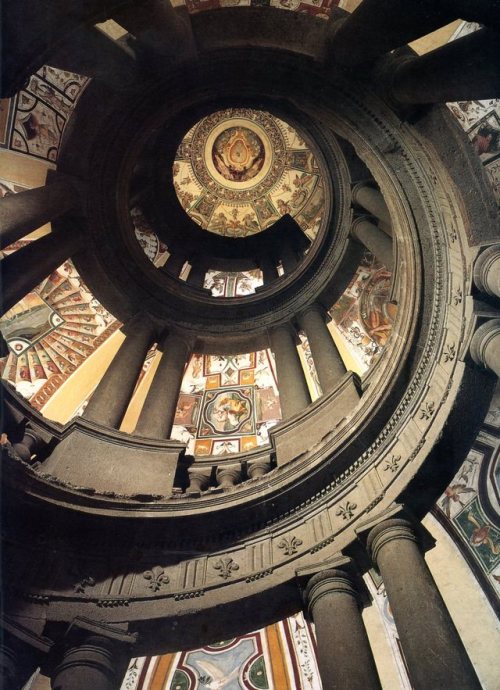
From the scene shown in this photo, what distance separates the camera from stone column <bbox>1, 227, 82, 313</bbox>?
7.31m

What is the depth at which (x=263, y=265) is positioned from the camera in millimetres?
13906

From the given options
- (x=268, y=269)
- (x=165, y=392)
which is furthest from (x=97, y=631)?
(x=268, y=269)

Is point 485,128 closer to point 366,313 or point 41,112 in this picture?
point 366,313

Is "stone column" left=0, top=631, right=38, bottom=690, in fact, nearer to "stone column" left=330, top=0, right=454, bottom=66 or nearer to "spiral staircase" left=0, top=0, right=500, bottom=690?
"spiral staircase" left=0, top=0, right=500, bottom=690

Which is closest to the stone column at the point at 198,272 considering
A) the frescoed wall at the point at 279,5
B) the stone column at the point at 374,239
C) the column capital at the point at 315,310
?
the column capital at the point at 315,310

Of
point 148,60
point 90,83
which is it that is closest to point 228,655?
point 148,60

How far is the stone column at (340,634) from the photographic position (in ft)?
12.0

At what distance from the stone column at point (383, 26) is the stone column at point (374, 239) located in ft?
10.6

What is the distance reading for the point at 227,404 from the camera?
389 inches

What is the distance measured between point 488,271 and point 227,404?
6252mm

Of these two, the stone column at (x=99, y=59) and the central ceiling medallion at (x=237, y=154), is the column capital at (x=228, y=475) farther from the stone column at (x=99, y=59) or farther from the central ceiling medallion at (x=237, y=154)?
the central ceiling medallion at (x=237, y=154)

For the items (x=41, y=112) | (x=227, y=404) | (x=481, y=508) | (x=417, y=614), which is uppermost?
(x=41, y=112)

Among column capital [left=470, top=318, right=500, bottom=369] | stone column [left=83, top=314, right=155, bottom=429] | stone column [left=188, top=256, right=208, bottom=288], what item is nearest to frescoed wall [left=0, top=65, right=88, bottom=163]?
stone column [left=83, top=314, right=155, bottom=429]

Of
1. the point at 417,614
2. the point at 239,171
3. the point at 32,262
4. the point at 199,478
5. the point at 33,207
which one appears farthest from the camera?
the point at 239,171
